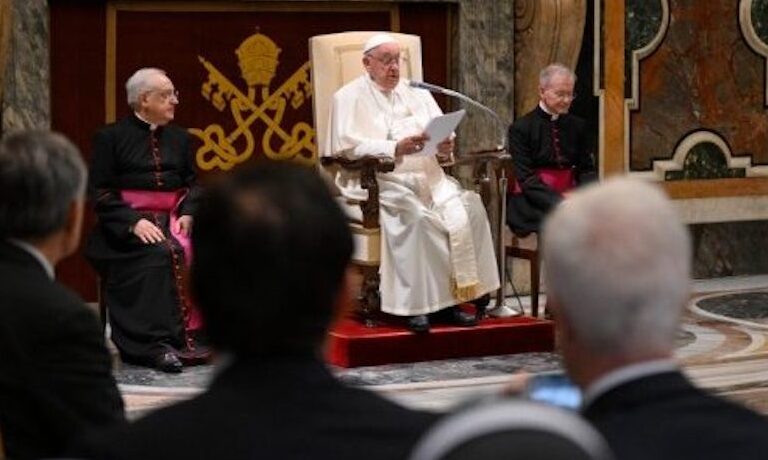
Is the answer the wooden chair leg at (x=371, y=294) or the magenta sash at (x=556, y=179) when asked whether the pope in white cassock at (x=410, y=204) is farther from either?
the magenta sash at (x=556, y=179)

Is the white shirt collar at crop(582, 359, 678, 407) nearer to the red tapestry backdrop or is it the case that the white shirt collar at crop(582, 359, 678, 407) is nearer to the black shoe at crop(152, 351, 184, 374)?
the black shoe at crop(152, 351, 184, 374)

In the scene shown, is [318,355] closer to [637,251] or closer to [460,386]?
[637,251]

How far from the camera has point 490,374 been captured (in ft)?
20.8

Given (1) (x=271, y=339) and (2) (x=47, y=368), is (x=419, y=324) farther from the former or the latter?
(1) (x=271, y=339)

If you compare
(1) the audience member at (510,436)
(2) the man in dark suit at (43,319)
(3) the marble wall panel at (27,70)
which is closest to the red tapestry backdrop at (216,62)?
(3) the marble wall panel at (27,70)

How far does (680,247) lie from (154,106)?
4977mm

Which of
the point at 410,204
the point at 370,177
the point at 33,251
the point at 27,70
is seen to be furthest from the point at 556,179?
the point at 33,251

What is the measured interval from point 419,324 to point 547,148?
1289 mm

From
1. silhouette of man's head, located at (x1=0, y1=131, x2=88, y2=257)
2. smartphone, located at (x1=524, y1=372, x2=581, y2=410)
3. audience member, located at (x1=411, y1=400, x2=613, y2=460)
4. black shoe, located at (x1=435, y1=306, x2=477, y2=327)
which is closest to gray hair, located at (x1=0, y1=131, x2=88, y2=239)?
silhouette of man's head, located at (x1=0, y1=131, x2=88, y2=257)

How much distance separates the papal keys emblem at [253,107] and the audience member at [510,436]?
663 cm

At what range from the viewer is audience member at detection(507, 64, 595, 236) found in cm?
732

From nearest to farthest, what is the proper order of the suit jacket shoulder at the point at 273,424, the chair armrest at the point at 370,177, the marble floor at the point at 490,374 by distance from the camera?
1. the suit jacket shoulder at the point at 273,424
2. the marble floor at the point at 490,374
3. the chair armrest at the point at 370,177

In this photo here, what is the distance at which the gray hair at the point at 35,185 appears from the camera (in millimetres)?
2582

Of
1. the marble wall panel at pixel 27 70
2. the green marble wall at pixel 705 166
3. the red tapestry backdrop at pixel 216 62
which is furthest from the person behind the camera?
the green marble wall at pixel 705 166
